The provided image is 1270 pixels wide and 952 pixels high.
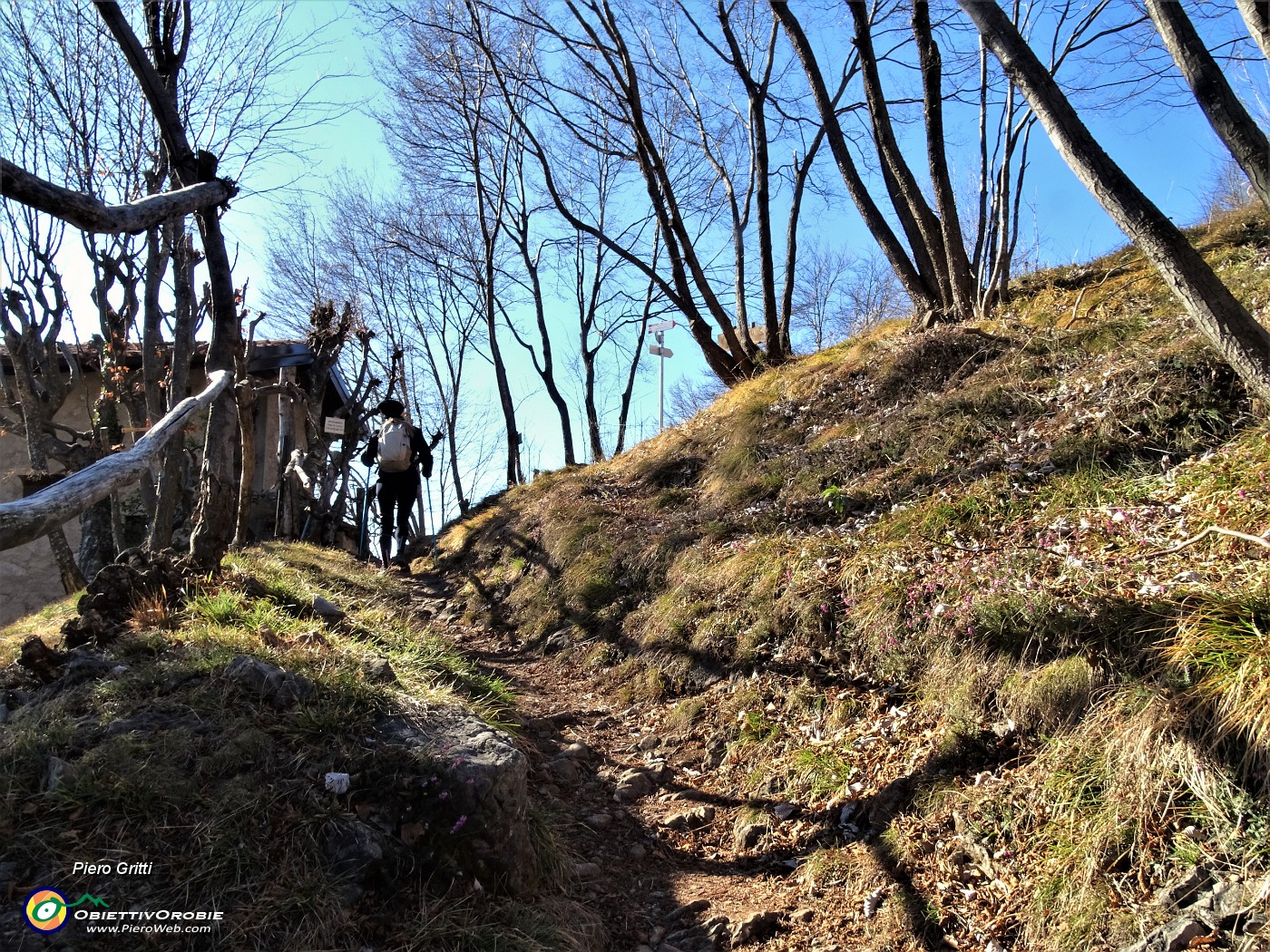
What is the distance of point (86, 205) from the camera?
2436 millimetres

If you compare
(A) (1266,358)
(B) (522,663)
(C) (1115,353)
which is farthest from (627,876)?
(C) (1115,353)

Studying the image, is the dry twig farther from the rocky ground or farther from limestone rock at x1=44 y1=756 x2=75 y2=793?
limestone rock at x1=44 y1=756 x2=75 y2=793

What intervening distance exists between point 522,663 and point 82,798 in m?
3.68

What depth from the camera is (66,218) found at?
236cm

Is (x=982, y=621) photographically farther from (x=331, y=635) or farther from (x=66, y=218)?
(x=66, y=218)

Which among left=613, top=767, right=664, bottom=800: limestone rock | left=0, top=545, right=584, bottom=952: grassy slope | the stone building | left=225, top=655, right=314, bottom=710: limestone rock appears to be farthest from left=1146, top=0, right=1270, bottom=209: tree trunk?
the stone building

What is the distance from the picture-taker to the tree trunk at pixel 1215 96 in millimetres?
3031

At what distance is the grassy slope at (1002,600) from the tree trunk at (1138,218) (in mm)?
763

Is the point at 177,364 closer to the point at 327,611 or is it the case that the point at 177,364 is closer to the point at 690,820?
the point at 327,611

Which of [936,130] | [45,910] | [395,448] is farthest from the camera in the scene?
[395,448]

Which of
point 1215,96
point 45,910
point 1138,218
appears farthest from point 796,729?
point 1215,96

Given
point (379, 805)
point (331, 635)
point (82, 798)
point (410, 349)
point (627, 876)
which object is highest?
point (410, 349)

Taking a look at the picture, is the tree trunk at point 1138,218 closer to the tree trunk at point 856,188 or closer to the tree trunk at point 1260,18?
the tree trunk at point 1260,18

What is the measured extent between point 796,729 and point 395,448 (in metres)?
6.93
